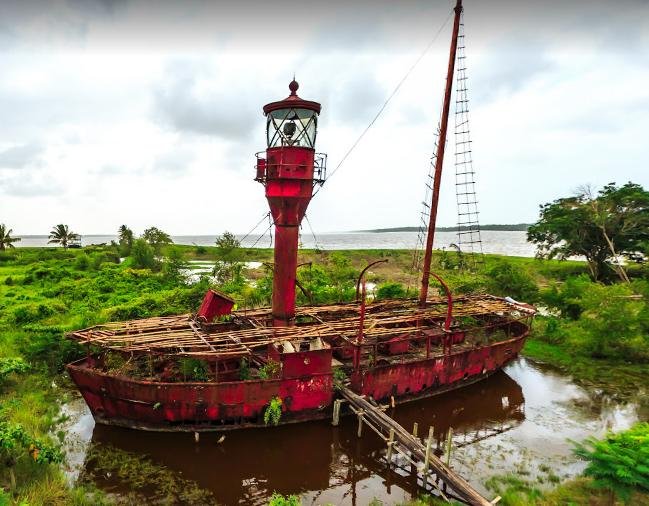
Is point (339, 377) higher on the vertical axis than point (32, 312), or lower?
lower

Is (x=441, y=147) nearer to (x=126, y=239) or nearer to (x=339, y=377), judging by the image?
(x=339, y=377)

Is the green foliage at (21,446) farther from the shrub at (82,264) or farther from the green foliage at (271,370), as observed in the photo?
the shrub at (82,264)

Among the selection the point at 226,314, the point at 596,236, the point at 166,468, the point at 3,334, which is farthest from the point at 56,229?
the point at 596,236

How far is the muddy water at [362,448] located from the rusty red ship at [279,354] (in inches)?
20.9

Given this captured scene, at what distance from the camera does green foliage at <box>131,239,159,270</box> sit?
4038cm

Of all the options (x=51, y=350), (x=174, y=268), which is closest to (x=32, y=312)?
(x=51, y=350)

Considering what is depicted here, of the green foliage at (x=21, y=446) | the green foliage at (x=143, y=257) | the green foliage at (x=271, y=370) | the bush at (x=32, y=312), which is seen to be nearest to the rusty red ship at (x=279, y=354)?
the green foliage at (x=271, y=370)

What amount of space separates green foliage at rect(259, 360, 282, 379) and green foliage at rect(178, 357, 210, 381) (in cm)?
175

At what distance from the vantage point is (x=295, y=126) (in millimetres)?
14922

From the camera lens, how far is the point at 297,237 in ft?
→ 49.3

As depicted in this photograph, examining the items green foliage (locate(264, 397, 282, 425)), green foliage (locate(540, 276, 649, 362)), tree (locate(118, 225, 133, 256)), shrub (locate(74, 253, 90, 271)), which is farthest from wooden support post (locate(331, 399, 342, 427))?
tree (locate(118, 225, 133, 256))

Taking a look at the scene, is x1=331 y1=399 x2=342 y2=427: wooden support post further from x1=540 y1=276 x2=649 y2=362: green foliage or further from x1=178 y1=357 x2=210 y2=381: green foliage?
x1=540 y1=276 x2=649 y2=362: green foliage

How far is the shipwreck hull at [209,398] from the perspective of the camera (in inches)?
456

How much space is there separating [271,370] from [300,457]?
2.66 metres
